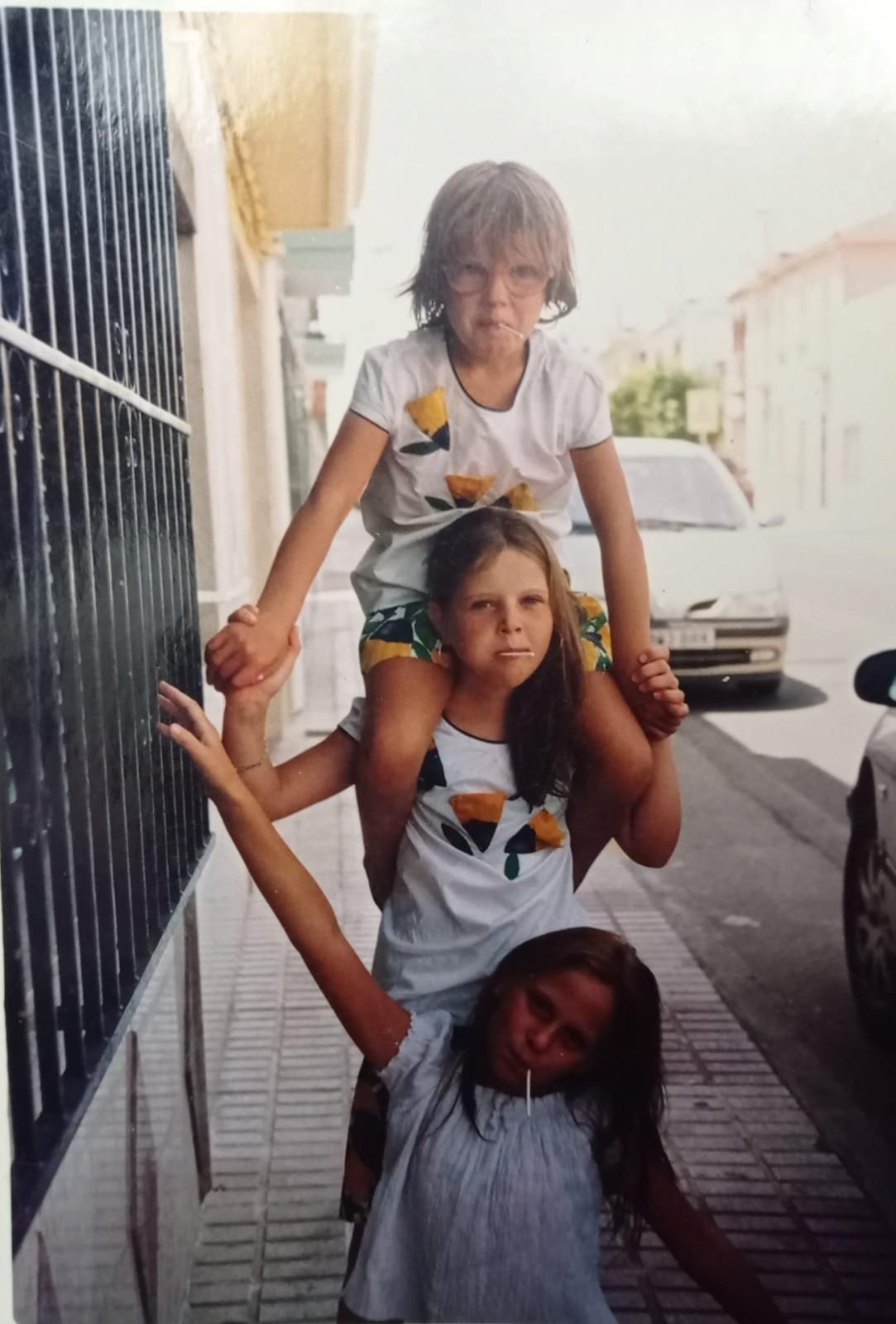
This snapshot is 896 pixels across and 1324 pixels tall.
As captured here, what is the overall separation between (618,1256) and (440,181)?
68.7 inches

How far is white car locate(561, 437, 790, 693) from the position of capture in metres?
2.05

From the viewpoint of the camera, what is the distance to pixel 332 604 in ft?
6.59

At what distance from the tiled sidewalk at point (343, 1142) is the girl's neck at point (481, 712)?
0.17 meters

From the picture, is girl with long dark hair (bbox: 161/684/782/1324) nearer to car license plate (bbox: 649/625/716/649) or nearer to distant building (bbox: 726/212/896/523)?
car license plate (bbox: 649/625/716/649)

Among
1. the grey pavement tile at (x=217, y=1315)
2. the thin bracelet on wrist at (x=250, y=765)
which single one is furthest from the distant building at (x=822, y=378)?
the grey pavement tile at (x=217, y=1315)

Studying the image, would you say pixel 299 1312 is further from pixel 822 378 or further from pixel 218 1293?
pixel 822 378

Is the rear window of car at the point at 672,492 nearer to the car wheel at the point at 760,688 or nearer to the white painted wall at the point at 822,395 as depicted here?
the white painted wall at the point at 822,395

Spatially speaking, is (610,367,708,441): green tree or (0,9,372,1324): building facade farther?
(610,367,708,441): green tree

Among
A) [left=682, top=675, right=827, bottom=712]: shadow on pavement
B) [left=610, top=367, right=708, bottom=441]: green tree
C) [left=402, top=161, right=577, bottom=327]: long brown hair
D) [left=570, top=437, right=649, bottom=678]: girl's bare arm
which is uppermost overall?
[left=402, top=161, right=577, bottom=327]: long brown hair

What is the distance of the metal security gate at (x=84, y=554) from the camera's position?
1630mm

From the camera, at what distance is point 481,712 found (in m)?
2.03

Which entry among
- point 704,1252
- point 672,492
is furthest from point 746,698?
point 704,1252

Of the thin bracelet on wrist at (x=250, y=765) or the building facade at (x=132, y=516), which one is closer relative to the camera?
the building facade at (x=132, y=516)

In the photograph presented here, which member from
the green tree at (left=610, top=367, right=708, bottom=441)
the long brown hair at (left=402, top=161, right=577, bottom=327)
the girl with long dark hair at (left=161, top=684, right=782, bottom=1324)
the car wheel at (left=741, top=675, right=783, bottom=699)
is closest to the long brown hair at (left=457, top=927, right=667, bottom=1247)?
the girl with long dark hair at (left=161, top=684, right=782, bottom=1324)
